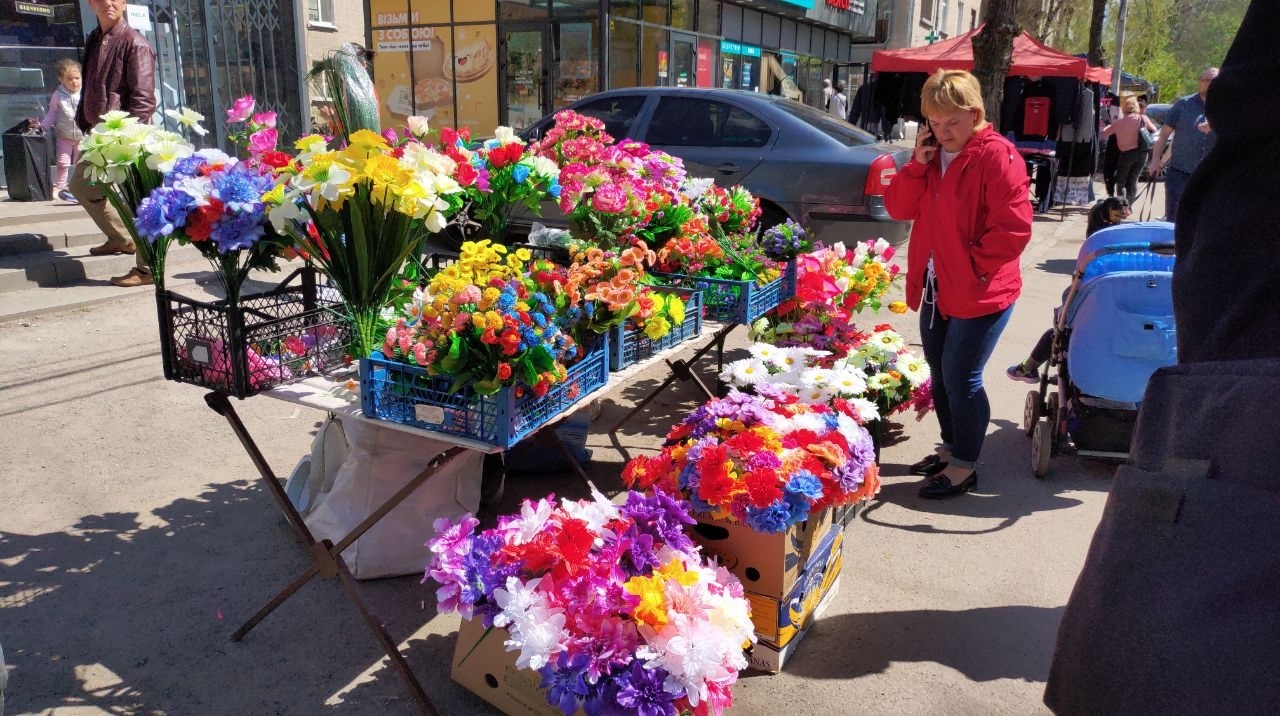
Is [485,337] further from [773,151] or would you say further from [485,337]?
[773,151]

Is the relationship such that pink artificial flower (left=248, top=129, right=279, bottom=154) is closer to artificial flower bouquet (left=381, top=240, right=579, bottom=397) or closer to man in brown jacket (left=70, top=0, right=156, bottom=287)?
artificial flower bouquet (left=381, top=240, right=579, bottom=397)

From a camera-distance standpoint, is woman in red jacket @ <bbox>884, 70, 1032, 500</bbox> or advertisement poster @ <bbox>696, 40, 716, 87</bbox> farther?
advertisement poster @ <bbox>696, 40, 716, 87</bbox>

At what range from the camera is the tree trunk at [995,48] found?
8.92 metres

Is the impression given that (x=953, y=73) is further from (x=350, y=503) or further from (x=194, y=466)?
(x=194, y=466)

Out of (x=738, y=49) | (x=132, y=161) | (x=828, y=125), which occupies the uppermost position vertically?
(x=738, y=49)

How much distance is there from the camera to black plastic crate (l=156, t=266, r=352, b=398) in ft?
8.84

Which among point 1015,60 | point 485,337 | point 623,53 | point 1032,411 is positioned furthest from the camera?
point 623,53

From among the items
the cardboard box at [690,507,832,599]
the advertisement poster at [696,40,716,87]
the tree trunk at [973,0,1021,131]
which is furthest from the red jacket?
the advertisement poster at [696,40,716,87]

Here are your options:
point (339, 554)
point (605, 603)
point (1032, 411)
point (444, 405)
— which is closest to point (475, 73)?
point (1032, 411)

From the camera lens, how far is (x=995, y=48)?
9094 millimetres

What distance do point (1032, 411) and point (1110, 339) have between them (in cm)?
78

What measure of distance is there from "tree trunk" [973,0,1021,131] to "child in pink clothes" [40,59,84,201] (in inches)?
349

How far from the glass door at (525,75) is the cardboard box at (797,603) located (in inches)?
540

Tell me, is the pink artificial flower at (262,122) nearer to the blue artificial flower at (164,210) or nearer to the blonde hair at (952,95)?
the blue artificial flower at (164,210)
